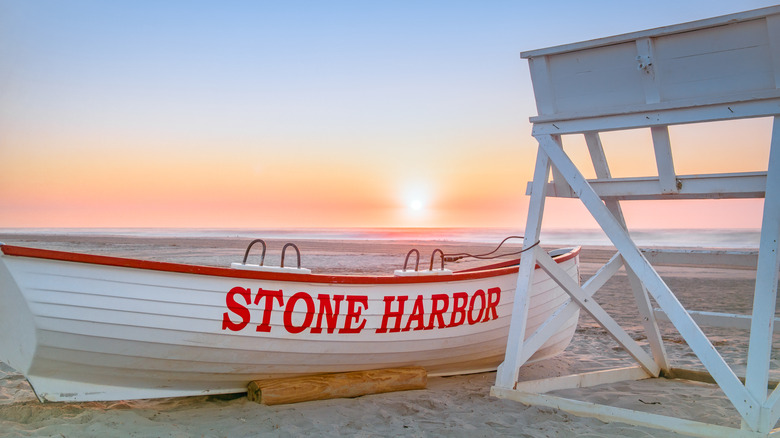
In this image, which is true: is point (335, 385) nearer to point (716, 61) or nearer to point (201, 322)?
point (201, 322)

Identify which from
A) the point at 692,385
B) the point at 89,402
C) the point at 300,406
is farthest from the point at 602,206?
the point at 89,402

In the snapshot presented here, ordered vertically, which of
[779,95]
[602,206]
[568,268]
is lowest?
[568,268]

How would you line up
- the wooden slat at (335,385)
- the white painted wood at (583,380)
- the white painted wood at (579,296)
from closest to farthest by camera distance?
the wooden slat at (335,385) < the white painted wood at (579,296) < the white painted wood at (583,380)

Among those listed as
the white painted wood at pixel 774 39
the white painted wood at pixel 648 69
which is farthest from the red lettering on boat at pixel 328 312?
the white painted wood at pixel 774 39

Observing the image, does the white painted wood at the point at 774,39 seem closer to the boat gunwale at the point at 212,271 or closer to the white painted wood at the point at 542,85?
the white painted wood at the point at 542,85

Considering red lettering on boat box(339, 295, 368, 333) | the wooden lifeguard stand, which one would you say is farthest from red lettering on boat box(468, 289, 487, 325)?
red lettering on boat box(339, 295, 368, 333)

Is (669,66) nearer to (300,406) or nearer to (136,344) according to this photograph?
(300,406)

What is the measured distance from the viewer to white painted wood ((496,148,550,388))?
5.16 meters

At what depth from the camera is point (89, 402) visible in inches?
196

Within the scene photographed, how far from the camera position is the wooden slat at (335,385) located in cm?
500

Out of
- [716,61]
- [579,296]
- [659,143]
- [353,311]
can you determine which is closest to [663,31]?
[716,61]

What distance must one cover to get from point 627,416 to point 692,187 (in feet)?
5.94

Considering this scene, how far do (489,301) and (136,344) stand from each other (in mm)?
3208

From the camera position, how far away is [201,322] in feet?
15.0
